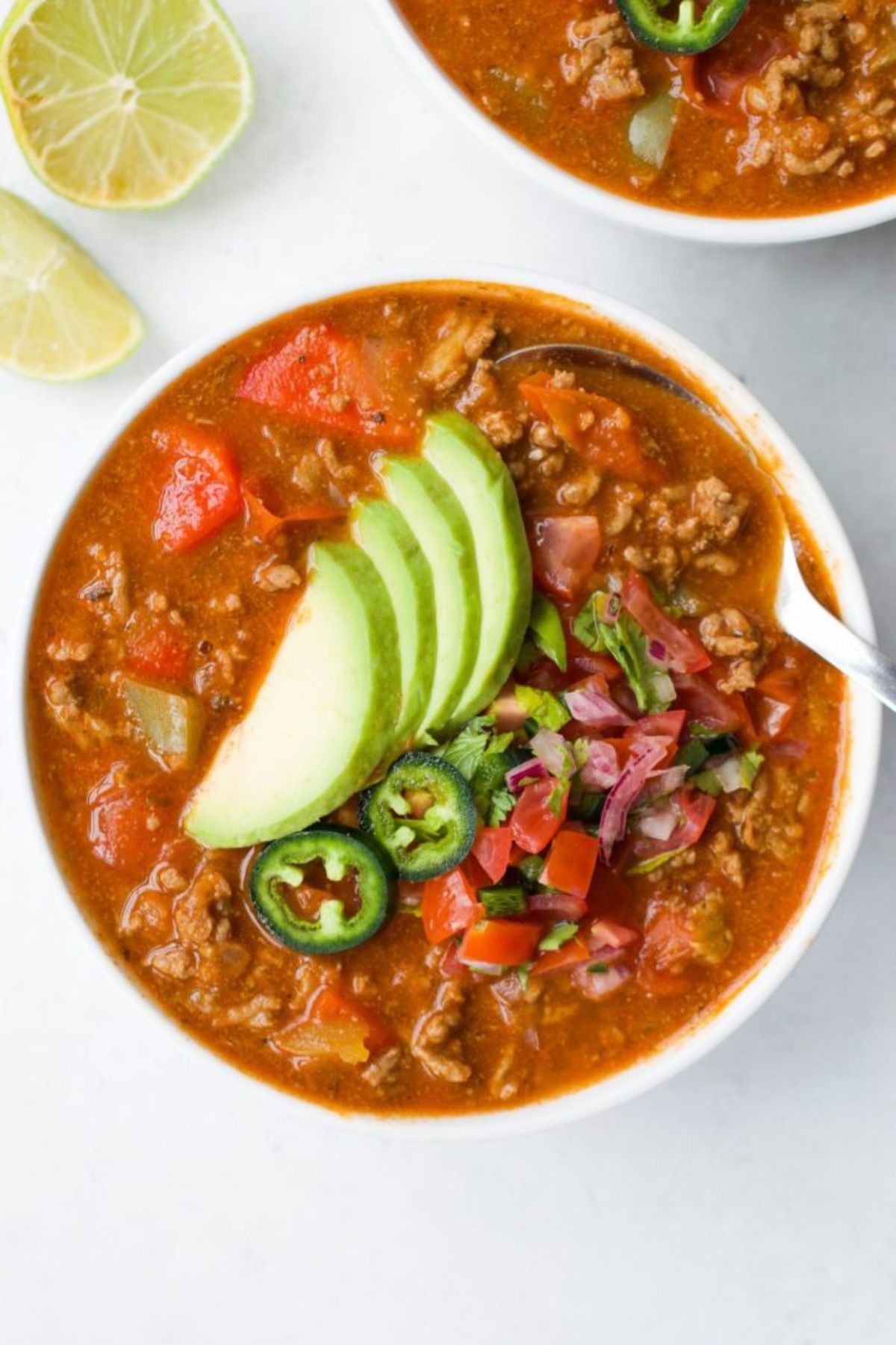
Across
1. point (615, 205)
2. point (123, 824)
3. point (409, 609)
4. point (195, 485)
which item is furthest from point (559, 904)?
point (615, 205)

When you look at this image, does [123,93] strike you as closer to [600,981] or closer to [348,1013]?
[348,1013]

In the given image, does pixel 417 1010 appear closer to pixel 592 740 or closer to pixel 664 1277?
pixel 592 740

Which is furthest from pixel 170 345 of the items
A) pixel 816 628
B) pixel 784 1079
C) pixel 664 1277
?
pixel 664 1277

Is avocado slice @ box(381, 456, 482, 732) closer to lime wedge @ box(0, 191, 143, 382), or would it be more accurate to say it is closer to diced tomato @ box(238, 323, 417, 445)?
diced tomato @ box(238, 323, 417, 445)

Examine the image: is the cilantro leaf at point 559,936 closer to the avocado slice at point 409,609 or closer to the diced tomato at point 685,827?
the diced tomato at point 685,827

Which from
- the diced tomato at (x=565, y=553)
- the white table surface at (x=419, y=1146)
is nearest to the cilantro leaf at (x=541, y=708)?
the diced tomato at (x=565, y=553)

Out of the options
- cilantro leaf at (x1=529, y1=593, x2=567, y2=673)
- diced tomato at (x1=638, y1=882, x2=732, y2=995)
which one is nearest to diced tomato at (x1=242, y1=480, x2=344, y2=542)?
cilantro leaf at (x1=529, y1=593, x2=567, y2=673)
